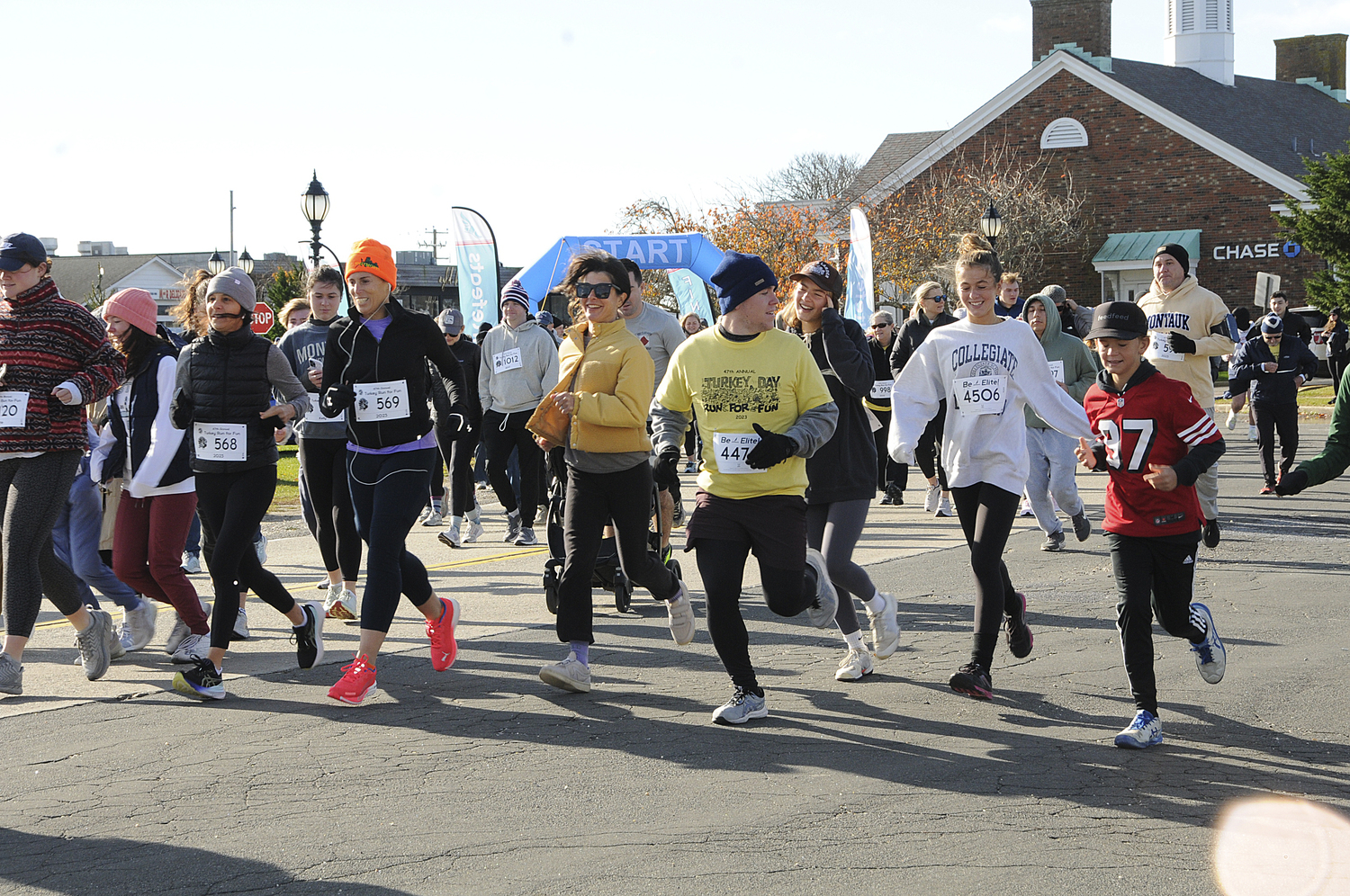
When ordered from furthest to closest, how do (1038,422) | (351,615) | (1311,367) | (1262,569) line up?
(1311,367) < (1038,422) < (1262,569) < (351,615)

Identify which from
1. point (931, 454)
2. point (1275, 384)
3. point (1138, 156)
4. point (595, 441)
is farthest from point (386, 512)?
point (1138, 156)

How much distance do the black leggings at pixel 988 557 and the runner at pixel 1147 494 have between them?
0.49 meters

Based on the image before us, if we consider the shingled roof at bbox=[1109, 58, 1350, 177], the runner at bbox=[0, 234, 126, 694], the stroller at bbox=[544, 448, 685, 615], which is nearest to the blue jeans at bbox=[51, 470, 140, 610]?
the runner at bbox=[0, 234, 126, 694]

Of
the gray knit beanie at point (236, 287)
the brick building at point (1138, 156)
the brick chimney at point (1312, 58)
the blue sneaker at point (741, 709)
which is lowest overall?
the blue sneaker at point (741, 709)

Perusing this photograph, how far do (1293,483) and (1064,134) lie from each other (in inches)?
1656

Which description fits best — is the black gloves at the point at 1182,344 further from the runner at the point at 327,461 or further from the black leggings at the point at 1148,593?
the runner at the point at 327,461

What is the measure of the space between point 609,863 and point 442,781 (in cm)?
106

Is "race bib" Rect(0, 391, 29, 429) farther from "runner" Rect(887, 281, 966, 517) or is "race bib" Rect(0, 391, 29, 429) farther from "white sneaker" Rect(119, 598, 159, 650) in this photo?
"runner" Rect(887, 281, 966, 517)

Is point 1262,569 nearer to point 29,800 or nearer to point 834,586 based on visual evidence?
point 834,586

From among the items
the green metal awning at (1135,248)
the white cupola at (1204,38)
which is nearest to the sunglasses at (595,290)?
the green metal awning at (1135,248)

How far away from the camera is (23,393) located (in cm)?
607

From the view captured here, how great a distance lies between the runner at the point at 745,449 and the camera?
5.45 meters

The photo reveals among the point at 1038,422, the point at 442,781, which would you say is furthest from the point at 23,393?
the point at 1038,422

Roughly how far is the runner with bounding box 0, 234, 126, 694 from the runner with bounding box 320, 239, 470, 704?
1.15 metres
